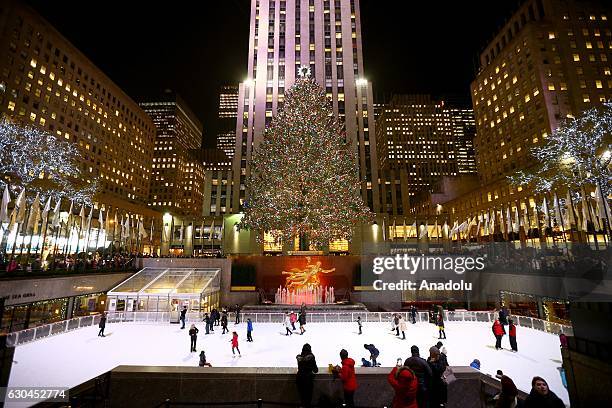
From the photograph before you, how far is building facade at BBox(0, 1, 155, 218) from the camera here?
5722 cm

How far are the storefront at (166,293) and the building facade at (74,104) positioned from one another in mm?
46863

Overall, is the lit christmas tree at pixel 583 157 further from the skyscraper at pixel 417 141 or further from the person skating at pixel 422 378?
the skyscraper at pixel 417 141

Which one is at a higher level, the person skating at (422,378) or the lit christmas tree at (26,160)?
the lit christmas tree at (26,160)

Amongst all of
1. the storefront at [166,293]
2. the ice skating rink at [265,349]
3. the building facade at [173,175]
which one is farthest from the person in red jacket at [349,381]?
the building facade at [173,175]

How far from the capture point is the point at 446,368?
24.7 feet

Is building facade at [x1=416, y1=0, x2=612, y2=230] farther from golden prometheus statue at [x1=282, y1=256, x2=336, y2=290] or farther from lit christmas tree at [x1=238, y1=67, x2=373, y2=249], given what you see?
golden prometheus statue at [x1=282, y1=256, x2=336, y2=290]

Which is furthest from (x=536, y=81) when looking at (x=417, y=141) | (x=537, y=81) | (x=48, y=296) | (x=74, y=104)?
(x=74, y=104)

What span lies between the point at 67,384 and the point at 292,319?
11.1 m

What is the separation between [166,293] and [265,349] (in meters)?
12.4

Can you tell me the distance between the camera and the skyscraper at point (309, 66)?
62250 mm

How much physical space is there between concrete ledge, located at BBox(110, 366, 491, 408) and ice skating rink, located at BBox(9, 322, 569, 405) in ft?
14.0

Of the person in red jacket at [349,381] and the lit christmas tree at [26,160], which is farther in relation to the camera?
the lit christmas tree at [26,160]

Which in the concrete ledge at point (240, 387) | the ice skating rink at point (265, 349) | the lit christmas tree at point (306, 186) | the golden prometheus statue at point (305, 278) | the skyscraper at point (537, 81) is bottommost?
the ice skating rink at point (265, 349)

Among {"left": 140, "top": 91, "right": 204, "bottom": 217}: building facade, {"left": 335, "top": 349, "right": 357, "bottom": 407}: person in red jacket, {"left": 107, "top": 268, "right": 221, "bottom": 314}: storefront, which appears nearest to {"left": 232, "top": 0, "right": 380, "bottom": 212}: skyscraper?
{"left": 107, "top": 268, "right": 221, "bottom": 314}: storefront
